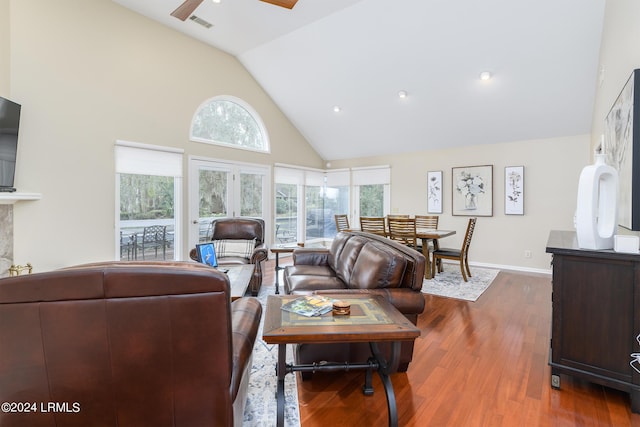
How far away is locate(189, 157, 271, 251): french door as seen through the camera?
16.7 ft

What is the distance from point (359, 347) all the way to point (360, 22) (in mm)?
4131

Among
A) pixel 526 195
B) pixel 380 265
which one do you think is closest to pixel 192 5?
pixel 380 265

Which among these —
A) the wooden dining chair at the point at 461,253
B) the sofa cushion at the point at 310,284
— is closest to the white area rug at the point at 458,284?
the wooden dining chair at the point at 461,253

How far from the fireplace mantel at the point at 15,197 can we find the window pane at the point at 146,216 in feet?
3.30

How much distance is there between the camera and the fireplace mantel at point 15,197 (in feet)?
9.84

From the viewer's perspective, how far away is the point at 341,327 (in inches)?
57.8

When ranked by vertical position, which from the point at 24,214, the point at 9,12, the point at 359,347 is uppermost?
the point at 9,12

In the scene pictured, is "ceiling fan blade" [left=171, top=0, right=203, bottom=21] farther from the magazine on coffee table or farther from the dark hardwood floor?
the dark hardwood floor

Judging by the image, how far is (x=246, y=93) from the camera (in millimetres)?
5848

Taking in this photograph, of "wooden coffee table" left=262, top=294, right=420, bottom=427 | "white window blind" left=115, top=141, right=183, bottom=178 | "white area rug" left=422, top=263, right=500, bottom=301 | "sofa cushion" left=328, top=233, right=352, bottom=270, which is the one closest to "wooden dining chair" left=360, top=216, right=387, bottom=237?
"white area rug" left=422, top=263, right=500, bottom=301

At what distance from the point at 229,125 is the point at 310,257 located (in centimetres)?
330

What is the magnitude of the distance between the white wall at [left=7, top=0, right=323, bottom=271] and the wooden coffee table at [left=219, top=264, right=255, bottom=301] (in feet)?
6.99

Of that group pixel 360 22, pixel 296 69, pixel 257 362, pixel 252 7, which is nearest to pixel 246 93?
pixel 296 69

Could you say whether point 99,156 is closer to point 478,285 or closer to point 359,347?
point 359,347
